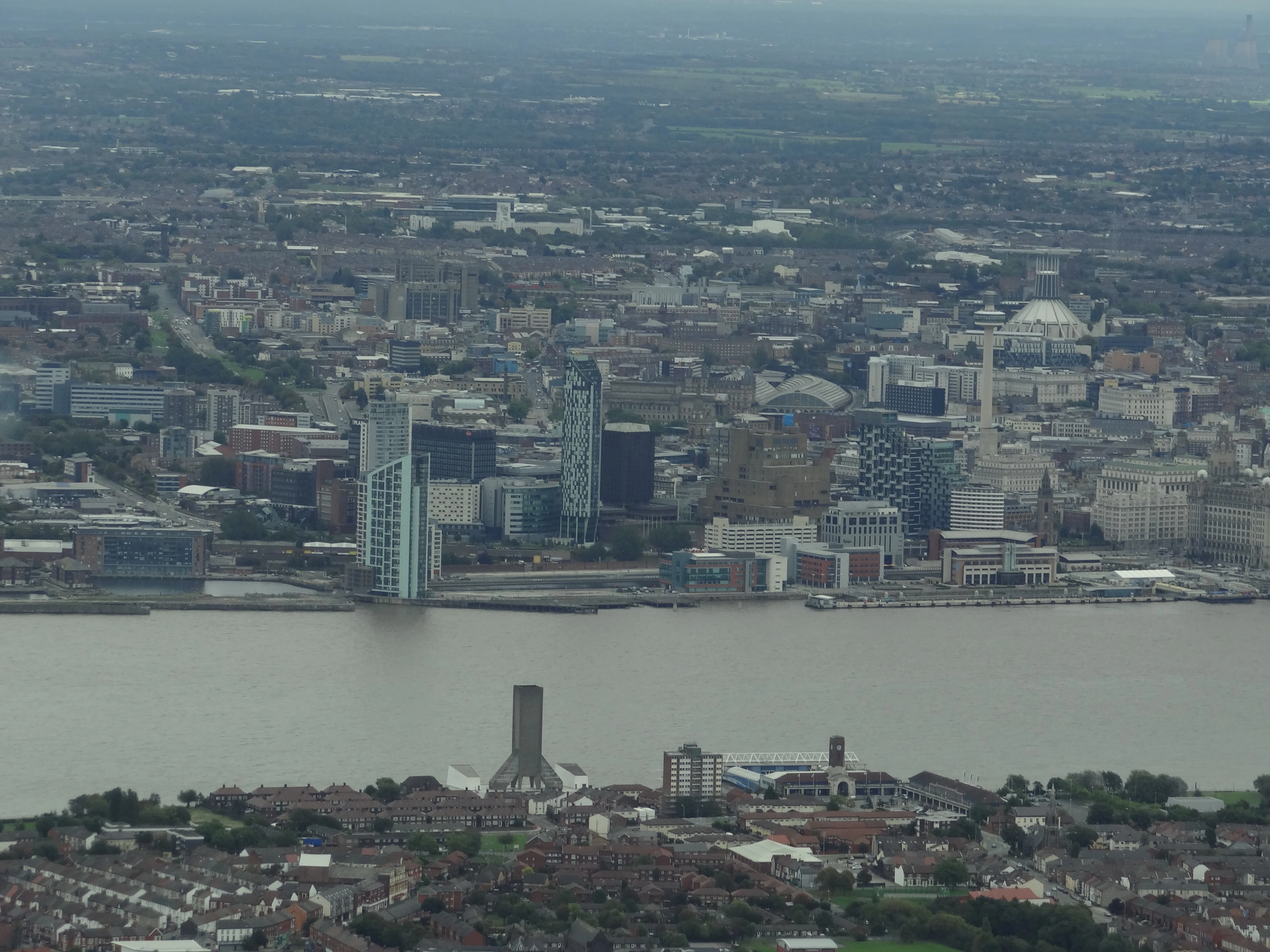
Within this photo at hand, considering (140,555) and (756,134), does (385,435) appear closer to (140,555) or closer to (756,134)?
(140,555)

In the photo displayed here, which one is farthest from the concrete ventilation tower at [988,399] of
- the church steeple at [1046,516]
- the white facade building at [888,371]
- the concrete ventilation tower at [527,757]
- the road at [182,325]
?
the concrete ventilation tower at [527,757]

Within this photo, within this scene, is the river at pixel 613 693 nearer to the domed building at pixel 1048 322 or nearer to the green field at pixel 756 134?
the domed building at pixel 1048 322

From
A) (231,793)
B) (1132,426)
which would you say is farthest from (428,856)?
(1132,426)

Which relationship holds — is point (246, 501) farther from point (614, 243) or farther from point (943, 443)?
point (614, 243)

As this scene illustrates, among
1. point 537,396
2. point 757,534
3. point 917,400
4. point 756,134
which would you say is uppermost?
point 757,534

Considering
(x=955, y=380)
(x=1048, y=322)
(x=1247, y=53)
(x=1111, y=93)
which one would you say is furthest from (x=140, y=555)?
(x=1247, y=53)

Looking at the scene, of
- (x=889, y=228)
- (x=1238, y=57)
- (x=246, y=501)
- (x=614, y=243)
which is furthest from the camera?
(x=1238, y=57)

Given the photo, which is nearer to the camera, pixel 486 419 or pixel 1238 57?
pixel 486 419

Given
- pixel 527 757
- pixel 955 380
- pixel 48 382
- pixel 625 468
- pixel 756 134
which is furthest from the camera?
pixel 756 134
